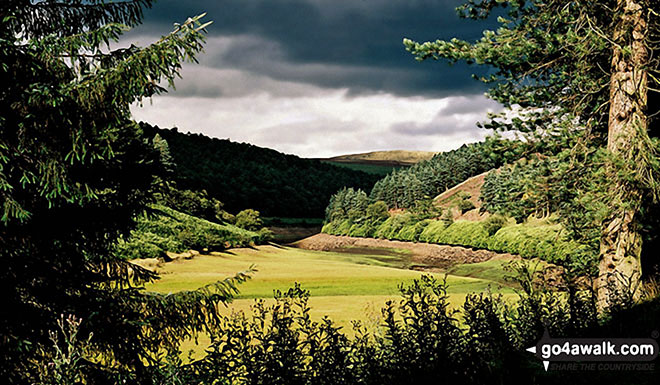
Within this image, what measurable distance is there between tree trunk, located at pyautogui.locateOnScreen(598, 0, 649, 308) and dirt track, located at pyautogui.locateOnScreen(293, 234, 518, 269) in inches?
1807

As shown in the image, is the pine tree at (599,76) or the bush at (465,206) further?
the bush at (465,206)

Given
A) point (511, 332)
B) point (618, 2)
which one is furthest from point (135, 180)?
point (618, 2)

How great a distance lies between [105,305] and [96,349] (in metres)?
0.52

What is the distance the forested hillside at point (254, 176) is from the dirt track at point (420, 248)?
15360mm

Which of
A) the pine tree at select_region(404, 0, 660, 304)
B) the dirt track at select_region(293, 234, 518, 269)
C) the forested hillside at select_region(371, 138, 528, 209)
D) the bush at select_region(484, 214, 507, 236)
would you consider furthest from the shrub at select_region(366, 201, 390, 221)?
the pine tree at select_region(404, 0, 660, 304)

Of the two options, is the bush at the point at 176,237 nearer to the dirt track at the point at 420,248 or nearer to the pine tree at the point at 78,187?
the pine tree at the point at 78,187

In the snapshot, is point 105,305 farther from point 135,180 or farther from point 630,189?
point 630,189

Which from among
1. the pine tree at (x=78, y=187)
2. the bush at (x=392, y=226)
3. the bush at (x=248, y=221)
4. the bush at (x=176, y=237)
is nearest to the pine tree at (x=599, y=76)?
the pine tree at (x=78, y=187)

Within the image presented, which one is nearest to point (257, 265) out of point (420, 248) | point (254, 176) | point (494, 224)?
point (494, 224)

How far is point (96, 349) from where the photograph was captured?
239 inches

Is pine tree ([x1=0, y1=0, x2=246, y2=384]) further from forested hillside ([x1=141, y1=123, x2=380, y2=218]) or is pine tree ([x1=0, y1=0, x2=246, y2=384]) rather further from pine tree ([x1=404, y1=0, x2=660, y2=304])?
forested hillside ([x1=141, y1=123, x2=380, y2=218])

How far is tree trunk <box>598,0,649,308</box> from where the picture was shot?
8.70 m

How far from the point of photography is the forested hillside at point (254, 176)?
11088 centimetres

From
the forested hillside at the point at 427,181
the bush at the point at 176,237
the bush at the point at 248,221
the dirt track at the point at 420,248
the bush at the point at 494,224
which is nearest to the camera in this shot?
the bush at the point at 176,237
